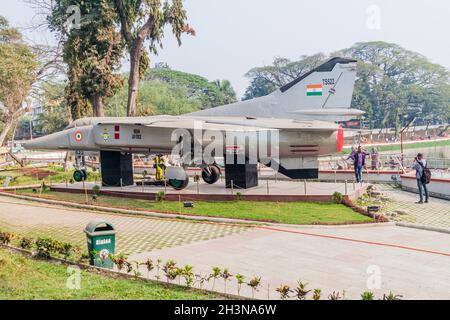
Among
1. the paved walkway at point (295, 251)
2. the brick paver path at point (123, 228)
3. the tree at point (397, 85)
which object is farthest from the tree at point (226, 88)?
the paved walkway at point (295, 251)

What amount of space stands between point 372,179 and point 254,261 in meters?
17.2

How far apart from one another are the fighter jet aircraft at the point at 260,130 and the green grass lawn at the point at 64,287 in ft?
34.3

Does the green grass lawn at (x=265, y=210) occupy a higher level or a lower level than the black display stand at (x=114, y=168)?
lower

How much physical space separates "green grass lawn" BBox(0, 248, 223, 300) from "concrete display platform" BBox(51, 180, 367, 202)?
10.1 m

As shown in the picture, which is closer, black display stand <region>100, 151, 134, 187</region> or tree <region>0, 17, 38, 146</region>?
black display stand <region>100, 151, 134, 187</region>

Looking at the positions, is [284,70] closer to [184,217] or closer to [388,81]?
[388,81]

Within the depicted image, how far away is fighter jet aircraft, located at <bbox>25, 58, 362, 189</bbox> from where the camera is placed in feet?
60.8

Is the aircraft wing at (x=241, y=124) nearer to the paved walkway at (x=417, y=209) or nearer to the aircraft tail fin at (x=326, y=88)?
the aircraft tail fin at (x=326, y=88)

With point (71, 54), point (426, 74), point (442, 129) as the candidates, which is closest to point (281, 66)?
point (426, 74)

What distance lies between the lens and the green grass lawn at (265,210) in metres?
14.9

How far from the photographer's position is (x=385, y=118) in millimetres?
106688

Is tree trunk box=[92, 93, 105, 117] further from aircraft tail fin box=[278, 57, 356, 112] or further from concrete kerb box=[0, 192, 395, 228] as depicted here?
aircraft tail fin box=[278, 57, 356, 112]

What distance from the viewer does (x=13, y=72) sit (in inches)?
1479

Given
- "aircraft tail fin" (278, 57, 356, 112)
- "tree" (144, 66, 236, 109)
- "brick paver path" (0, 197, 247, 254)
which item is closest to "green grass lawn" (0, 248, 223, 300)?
"brick paver path" (0, 197, 247, 254)
